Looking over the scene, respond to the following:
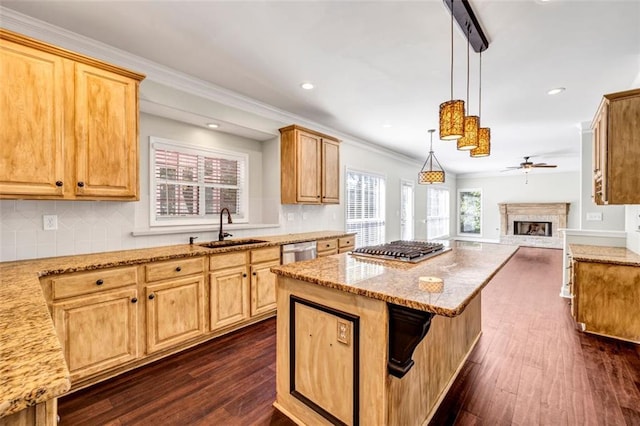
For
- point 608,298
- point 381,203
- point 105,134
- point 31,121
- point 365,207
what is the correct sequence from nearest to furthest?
point 31,121
point 105,134
point 608,298
point 365,207
point 381,203

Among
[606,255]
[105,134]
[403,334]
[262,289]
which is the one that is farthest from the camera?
[262,289]

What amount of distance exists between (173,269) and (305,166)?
7.00 ft

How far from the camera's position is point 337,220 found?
5211 millimetres

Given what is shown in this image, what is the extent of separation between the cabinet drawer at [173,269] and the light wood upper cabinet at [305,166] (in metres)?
1.59

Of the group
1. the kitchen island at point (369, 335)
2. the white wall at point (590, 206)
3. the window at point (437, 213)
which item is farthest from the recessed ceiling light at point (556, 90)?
the window at point (437, 213)

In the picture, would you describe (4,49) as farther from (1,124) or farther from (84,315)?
(84,315)

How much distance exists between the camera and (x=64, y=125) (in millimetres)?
2137

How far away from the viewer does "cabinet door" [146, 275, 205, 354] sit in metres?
2.43

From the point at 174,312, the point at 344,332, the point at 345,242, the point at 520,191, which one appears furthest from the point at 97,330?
the point at 520,191

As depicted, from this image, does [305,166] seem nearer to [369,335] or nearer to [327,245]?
[327,245]

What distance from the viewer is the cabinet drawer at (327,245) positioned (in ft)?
12.9

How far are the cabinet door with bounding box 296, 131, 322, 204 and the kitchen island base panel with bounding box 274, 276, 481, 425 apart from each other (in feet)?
7.28

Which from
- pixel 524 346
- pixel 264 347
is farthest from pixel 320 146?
pixel 524 346

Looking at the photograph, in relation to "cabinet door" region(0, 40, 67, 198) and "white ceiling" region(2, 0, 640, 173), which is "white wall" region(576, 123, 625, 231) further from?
"cabinet door" region(0, 40, 67, 198)
